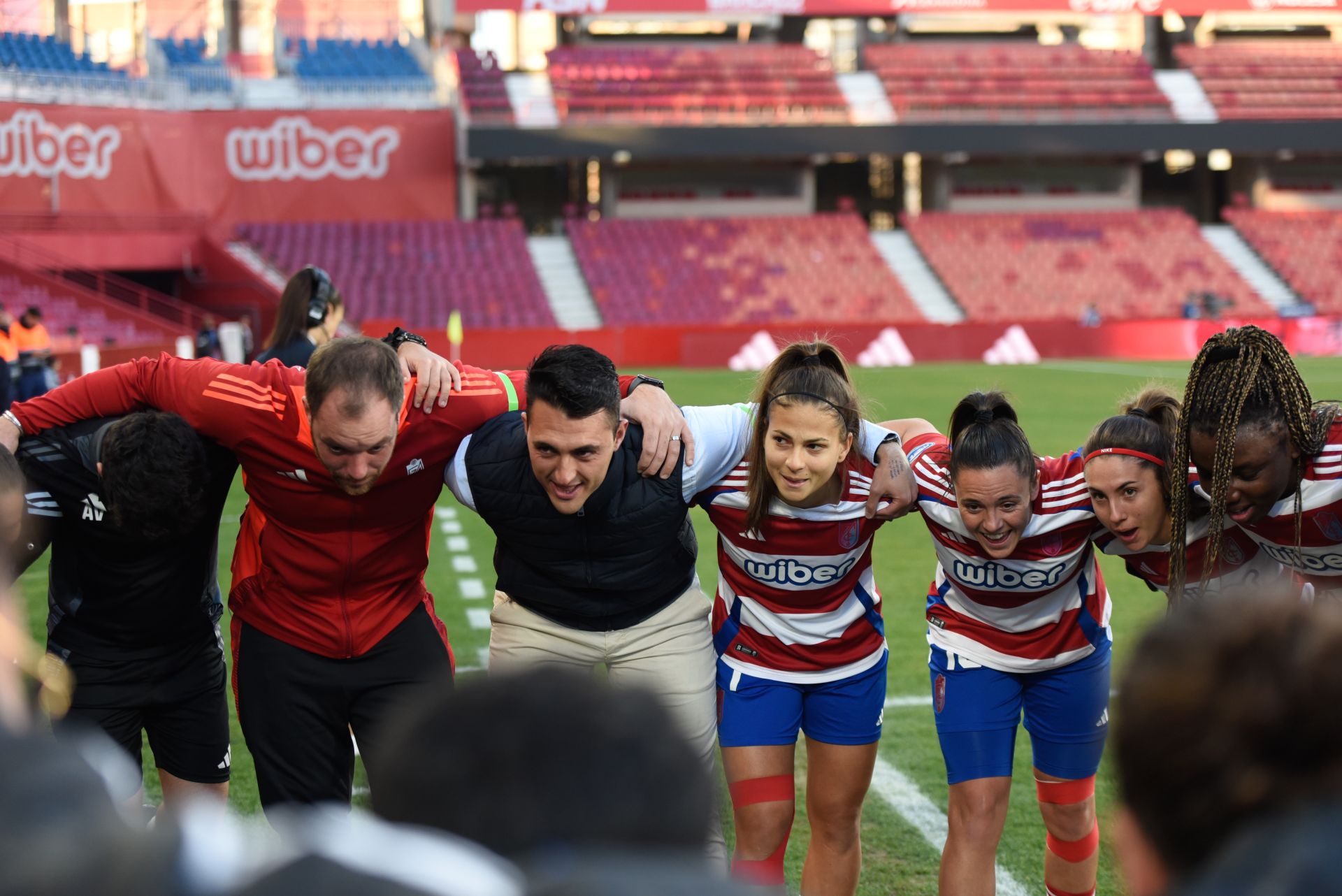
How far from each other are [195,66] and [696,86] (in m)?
13.5

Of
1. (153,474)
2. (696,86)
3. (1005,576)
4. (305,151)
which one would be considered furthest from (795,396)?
(696,86)

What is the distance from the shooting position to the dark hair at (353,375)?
3699 millimetres

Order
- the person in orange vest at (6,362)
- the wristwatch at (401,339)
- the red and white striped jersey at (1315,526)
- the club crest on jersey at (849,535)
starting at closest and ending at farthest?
the red and white striped jersey at (1315,526), the club crest on jersey at (849,535), the wristwatch at (401,339), the person in orange vest at (6,362)

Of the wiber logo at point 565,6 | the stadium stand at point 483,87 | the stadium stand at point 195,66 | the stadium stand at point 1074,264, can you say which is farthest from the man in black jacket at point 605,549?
the wiber logo at point 565,6

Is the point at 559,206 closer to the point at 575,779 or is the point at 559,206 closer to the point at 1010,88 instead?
the point at 1010,88

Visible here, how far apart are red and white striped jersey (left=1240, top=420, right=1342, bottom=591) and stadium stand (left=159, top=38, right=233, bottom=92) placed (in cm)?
3440

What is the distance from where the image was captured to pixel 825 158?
38.7m

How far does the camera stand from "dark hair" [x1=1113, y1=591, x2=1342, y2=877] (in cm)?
116

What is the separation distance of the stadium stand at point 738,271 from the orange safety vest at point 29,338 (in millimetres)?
16218

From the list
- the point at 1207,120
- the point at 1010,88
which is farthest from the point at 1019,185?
the point at 1207,120

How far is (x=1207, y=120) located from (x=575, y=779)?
40375mm

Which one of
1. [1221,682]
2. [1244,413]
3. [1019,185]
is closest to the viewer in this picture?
[1221,682]

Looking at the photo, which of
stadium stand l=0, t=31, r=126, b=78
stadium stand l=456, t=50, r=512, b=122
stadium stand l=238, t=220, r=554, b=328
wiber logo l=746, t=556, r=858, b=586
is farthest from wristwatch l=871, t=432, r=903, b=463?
stadium stand l=456, t=50, r=512, b=122

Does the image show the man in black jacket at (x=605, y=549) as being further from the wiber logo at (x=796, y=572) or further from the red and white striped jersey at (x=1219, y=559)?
the red and white striped jersey at (x=1219, y=559)
